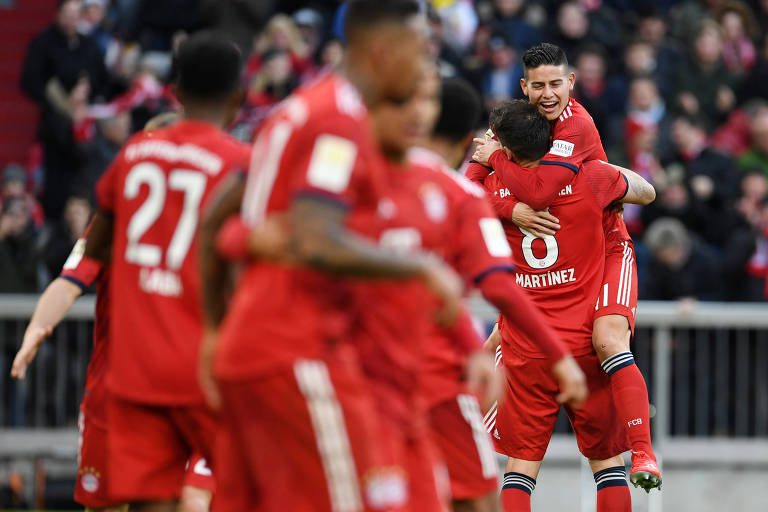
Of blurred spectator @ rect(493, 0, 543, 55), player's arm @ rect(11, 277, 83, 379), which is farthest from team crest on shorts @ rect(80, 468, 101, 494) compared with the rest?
blurred spectator @ rect(493, 0, 543, 55)

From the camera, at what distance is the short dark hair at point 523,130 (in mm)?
7613

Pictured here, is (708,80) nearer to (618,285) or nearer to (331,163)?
(618,285)

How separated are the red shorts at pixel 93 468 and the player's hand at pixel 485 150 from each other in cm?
285

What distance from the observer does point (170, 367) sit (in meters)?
5.39

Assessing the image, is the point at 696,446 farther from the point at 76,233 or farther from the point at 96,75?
the point at 96,75

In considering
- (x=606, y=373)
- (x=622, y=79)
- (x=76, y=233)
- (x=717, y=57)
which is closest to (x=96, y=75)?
(x=76, y=233)

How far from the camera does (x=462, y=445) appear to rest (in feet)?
19.5

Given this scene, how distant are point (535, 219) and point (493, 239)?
2.21m

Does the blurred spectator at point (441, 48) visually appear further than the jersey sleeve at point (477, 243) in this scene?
Yes

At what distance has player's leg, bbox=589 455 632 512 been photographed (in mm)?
7855

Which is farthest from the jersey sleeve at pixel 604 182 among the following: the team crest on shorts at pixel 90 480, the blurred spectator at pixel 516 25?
the blurred spectator at pixel 516 25

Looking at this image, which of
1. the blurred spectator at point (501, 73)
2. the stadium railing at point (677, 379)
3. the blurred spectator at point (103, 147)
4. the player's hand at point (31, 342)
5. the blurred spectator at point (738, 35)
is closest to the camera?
the player's hand at point (31, 342)

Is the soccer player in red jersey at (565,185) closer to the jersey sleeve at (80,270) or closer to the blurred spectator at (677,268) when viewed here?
the jersey sleeve at (80,270)

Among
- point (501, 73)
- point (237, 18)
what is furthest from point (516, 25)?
point (237, 18)
